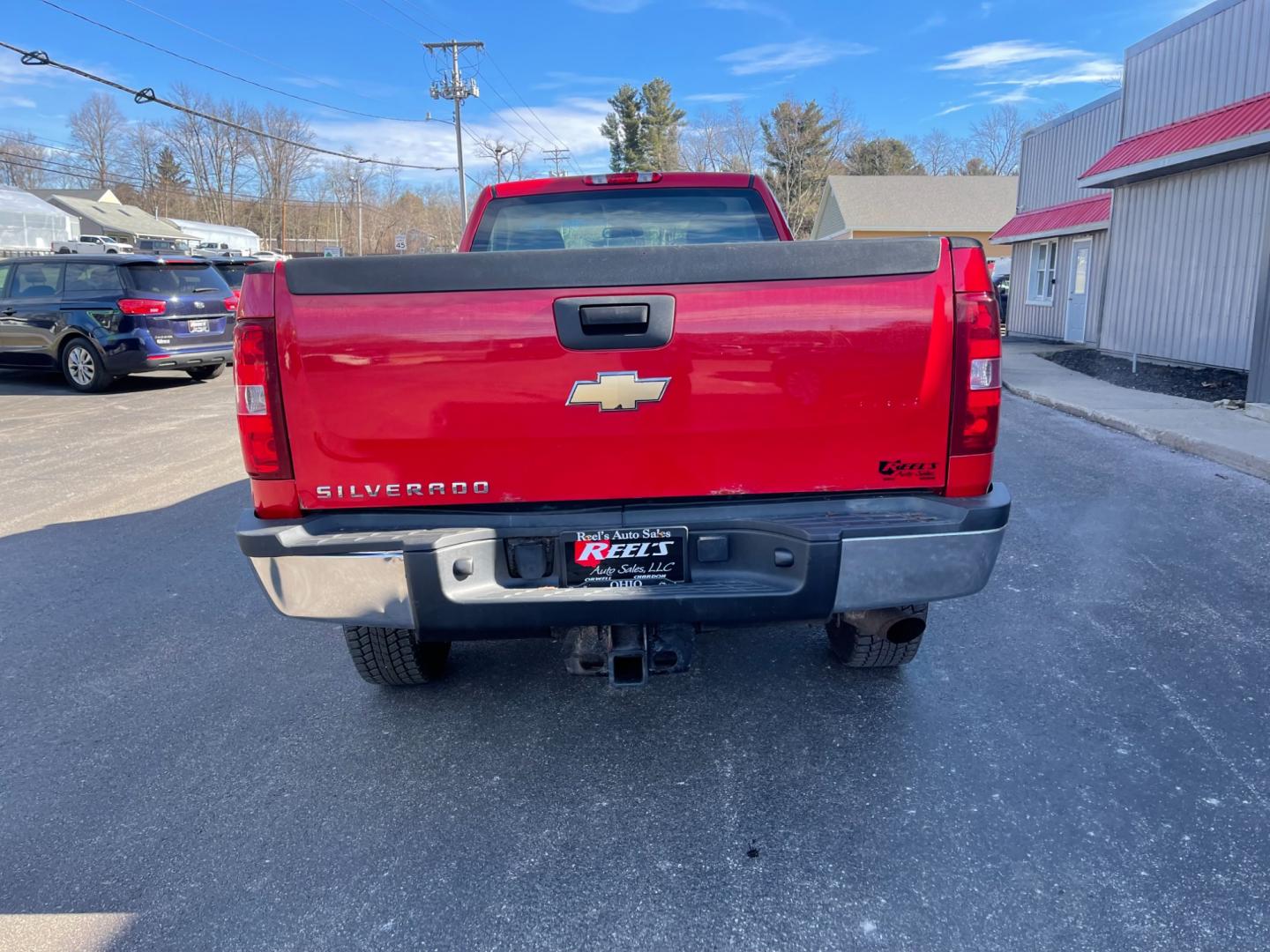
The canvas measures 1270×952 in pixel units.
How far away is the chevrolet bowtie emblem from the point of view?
2.60m

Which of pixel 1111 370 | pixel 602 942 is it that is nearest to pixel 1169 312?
pixel 1111 370

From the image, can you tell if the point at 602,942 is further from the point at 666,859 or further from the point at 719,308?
the point at 719,308

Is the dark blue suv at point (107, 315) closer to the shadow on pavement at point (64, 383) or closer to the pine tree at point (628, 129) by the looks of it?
the shadow on pavement at point (64, 383)

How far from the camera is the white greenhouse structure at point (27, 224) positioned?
36344mm

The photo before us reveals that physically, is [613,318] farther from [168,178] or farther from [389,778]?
[168,178]

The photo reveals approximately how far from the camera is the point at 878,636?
3252mm

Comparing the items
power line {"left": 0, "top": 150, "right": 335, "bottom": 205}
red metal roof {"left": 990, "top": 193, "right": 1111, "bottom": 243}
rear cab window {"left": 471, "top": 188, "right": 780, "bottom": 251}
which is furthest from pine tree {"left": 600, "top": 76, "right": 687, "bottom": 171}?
rear cab window {"left": 471, "top": 188, "right": 780, "bottom": 251}

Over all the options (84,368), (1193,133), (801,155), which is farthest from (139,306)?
(801,155)

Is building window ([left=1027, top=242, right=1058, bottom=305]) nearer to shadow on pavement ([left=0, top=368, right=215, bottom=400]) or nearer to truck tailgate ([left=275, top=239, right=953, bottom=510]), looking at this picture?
shadow on pavement ([left=0, top=368, right=215, bottom=400])

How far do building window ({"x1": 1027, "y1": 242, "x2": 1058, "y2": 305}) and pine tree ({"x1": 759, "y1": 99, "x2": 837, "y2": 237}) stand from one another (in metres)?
48.0

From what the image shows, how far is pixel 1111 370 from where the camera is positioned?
561 inches

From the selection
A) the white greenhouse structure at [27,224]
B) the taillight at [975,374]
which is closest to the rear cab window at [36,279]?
the taillight at [975,374]

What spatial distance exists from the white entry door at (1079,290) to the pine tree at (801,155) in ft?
166

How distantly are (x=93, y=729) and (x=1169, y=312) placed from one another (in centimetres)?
1502
